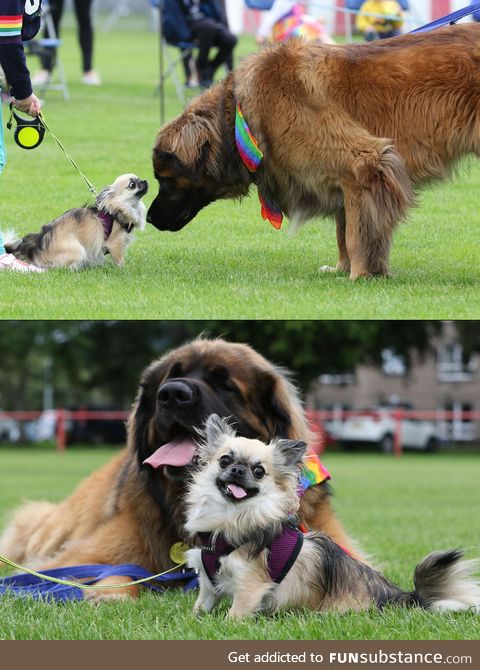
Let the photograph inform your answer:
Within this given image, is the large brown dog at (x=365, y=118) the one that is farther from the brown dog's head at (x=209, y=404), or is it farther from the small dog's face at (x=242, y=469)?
the small dog's face at (x=242, y=469)

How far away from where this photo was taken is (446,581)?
4215 mm

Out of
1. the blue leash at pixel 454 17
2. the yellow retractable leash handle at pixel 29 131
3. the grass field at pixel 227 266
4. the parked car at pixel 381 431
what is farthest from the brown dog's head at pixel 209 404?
the parked car at pixel 381 431

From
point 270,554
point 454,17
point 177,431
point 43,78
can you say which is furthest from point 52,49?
point 270,554

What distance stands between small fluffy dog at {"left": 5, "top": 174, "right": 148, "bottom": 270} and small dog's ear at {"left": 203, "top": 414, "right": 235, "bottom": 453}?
10.7 feet

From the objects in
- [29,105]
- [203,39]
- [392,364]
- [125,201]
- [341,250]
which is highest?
[29,105]

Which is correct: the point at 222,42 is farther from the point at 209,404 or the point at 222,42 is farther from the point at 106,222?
the point at 209,404

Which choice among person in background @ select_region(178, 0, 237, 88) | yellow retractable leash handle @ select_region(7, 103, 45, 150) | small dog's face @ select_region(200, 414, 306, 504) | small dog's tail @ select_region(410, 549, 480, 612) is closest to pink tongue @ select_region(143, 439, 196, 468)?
small dog's face @ select_region(200, 414, 306, 504)

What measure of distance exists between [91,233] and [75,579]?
10.1ft

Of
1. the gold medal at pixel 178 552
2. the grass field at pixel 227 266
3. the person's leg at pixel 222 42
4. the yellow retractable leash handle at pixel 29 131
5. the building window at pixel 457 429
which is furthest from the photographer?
the building window at pixel 457 429

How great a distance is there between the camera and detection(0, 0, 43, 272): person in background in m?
6.50

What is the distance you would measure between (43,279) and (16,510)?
1567 millimetres

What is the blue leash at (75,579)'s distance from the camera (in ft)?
15.2
